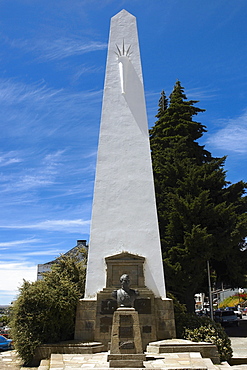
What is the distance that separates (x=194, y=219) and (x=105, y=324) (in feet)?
28.6

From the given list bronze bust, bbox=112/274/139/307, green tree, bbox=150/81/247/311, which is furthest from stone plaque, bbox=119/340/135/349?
green tree, bbox=150/81/247/311

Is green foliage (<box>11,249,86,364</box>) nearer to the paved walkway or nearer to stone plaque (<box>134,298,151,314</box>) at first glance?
the paved walkway

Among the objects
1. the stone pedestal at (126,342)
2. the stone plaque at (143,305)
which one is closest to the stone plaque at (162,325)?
the stone plaque at (143,305)

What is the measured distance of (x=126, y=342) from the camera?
8.87m

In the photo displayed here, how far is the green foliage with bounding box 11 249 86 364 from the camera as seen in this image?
1068 cm

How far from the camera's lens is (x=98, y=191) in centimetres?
1370

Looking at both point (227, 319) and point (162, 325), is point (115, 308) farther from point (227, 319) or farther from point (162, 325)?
point (227, 319)

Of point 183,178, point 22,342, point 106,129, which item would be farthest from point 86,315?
point 183,178

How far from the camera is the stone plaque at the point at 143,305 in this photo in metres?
11.9

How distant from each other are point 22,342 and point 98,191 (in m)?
5.88

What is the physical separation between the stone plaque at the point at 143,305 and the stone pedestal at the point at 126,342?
2.67 m

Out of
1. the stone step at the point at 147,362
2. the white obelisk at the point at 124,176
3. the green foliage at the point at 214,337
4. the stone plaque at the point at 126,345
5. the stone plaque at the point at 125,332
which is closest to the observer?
the stone step at the point at 147,362

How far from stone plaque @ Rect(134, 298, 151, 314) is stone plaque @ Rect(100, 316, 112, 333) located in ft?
3.32

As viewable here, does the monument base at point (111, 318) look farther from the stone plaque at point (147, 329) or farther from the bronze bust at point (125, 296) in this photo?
the bronze bust at point (125, 296)
